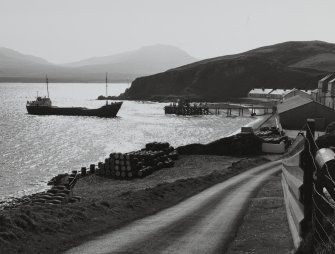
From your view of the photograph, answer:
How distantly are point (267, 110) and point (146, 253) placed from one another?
136 metres

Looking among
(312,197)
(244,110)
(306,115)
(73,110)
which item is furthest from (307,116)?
(73,110)

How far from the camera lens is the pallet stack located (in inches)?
1596

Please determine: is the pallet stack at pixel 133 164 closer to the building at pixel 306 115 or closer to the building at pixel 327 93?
the building at pixel 306 115

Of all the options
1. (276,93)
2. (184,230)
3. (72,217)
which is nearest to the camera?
(184,230)

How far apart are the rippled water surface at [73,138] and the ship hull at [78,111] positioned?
447 cm

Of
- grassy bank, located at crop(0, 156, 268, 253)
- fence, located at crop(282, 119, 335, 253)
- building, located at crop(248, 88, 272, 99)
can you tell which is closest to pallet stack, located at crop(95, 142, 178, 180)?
grassy bank, located at crop(0, 156, 268, 253)

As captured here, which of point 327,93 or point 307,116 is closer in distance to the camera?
point 307,116

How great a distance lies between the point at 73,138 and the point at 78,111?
58466 mm

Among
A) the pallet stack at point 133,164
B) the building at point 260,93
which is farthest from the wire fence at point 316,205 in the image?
the building at point 260,93

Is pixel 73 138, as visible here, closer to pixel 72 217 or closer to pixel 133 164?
pixel 133 164

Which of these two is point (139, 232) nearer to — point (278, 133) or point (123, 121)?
point (278, 133)

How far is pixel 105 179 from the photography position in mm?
40875

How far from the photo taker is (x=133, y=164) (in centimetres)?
4075

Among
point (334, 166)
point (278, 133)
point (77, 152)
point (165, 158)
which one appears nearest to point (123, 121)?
point (77, 152)
